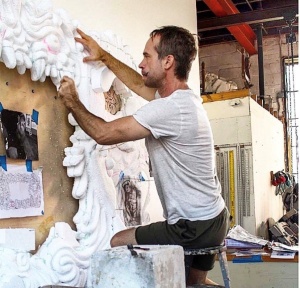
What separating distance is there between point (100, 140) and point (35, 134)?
312 mm

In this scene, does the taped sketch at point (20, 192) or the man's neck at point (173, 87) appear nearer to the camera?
the taped sketch at point (20, 192)

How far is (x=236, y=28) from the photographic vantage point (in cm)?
654

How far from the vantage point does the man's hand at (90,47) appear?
2463mm

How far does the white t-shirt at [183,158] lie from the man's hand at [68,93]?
302 mm

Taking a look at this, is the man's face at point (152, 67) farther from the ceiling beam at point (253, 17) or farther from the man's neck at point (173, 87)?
the ceiling beam at point (253, 17)

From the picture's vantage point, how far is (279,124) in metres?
7.25

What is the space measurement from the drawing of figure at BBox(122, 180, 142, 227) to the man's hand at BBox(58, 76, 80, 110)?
705 millimetres

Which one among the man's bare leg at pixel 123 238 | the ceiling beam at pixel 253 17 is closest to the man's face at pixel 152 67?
the man's bare leg at pixel 123 238

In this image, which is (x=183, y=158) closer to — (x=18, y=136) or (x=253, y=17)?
(x=18, y=136)

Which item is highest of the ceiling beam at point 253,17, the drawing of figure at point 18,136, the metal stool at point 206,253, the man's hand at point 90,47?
the ceiling beam at point 253,17

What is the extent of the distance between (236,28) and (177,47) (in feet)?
14.4

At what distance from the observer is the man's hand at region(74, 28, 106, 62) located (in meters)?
2.46

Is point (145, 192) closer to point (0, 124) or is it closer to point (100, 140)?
point (100, 140)

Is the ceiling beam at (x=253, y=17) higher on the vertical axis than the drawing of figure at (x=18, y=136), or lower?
higher
